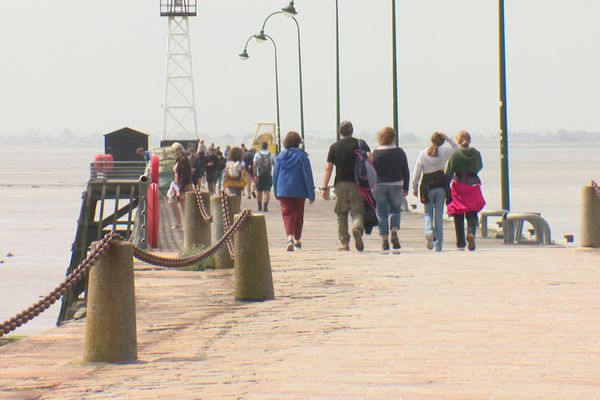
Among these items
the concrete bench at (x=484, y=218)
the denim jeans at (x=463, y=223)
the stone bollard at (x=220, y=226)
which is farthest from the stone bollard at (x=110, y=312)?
the concrete bench at (x=484, y=218)

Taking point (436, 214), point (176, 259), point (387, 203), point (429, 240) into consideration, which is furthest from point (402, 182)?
point (176, 259)

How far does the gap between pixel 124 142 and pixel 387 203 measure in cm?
5672

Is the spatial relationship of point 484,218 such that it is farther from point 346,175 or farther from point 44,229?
point 44,229

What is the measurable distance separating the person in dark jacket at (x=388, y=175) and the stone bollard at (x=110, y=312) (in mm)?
9020

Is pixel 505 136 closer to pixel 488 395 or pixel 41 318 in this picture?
pixel 41 318

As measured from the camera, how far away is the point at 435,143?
18.3 meters

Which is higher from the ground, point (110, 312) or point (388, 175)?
point (388, 175)

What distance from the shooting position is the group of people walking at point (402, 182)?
58.8 ft

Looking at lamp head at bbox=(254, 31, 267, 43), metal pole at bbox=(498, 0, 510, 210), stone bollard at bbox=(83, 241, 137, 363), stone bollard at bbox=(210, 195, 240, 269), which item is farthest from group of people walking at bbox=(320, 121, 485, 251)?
lamp head at bbox=(254, 31, 267, 43)

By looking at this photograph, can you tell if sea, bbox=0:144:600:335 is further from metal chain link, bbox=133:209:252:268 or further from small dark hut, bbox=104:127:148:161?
metal chain link, bbox=133:209:252:268

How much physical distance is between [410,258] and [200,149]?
25974 millimetres

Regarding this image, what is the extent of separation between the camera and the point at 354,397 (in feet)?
24.3

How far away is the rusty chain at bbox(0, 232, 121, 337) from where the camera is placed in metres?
8.26

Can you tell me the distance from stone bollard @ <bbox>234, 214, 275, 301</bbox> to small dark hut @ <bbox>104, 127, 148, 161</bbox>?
202ft
